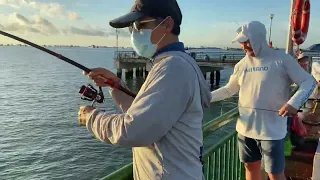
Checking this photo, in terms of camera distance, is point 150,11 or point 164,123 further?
point 150,11

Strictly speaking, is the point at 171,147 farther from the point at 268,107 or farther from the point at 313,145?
the point at 313,145

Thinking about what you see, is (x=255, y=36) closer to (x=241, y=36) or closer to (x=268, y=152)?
(x=241, y=36)

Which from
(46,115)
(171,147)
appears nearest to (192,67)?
(171,147)

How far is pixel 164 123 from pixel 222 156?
221 cm

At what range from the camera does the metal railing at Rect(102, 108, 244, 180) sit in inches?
129

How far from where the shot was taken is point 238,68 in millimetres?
4125

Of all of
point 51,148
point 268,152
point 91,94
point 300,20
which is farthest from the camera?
point 51,148

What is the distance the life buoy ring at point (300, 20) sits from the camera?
700 cm

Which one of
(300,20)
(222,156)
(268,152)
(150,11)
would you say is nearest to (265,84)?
(268,152)

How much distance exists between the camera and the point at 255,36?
150 inches

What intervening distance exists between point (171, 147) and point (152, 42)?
24.4 inches

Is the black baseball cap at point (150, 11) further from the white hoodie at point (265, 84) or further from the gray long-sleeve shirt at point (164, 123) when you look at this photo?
the white hoodie at point (265, 84)

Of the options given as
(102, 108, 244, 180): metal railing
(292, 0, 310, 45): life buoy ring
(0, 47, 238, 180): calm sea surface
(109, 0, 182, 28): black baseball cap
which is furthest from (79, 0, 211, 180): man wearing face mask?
→ (0, 47, 238, 180): calm sea surface

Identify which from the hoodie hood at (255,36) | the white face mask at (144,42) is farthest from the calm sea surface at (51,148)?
the white face mask at (144,42)
